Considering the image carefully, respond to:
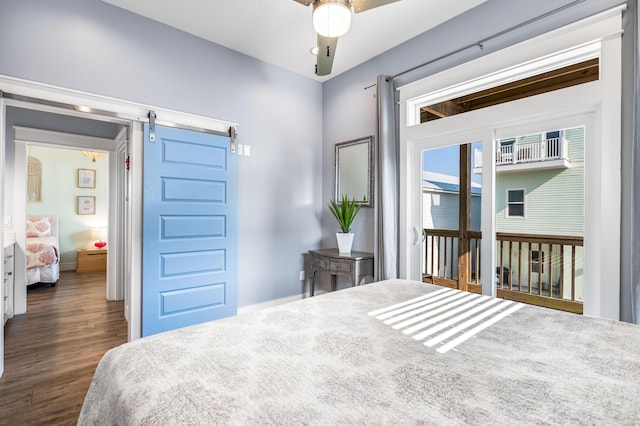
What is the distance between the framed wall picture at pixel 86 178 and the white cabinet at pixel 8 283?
343 centimetres

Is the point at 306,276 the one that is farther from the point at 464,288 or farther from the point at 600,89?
the point at 600,89

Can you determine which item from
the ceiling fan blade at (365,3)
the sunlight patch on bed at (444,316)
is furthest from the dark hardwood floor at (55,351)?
the ceiling fan blade at (365,3)

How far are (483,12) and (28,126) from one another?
4543 millimetres

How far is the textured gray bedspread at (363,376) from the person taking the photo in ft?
2.25

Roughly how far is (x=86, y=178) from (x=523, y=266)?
7.47 metres

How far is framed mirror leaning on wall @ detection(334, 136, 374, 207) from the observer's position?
10.9 feet

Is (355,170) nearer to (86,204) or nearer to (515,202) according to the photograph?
(515,202)

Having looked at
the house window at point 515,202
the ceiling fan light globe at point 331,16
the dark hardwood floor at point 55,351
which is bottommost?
the dark hardwood floor at point 55,351

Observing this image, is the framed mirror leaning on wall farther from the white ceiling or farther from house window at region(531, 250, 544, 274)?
house window at region(531, 250, 544, 274)

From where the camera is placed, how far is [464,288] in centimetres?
286

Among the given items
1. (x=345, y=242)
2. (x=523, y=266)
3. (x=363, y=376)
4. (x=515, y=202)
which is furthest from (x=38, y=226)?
(x=523, y=266)

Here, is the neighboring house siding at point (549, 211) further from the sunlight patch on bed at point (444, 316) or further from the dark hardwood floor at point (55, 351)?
the dark hardwood floor at point (55, 351)

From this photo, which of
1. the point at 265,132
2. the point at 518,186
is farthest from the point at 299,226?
the point at 518,186

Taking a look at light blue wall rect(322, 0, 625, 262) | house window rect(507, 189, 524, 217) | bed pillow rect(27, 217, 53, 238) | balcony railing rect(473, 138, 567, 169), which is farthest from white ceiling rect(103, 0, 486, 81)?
bed pillow rect(27, 217, 53, 238)
